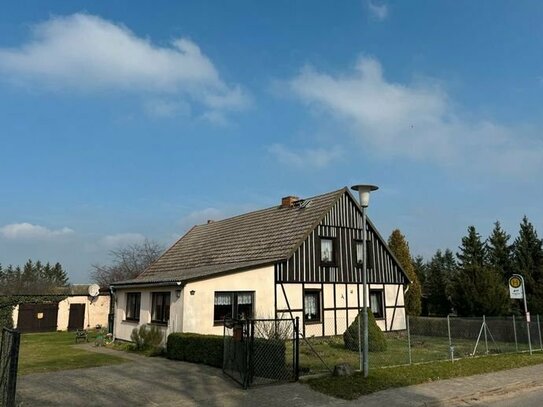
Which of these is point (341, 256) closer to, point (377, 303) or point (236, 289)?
point (377, 303)

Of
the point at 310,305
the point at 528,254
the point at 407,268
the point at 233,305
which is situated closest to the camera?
the point at 233,305

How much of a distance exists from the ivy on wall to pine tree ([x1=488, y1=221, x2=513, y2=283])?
36555mm

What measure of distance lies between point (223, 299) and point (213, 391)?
790 cm

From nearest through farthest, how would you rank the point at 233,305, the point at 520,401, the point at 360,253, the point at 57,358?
the point at 520,401
the point at 57,358
the point at 233,305
the point at 360,253

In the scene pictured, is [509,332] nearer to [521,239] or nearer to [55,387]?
[55,387]

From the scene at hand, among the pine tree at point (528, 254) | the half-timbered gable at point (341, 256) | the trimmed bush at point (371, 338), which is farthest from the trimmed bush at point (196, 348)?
the pine tree at point (528, 254)

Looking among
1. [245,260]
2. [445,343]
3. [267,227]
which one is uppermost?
[267,227]

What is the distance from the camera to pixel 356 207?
2470 centimetres

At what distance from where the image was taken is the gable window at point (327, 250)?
22577mm

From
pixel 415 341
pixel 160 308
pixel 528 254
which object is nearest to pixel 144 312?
pixel 160 308

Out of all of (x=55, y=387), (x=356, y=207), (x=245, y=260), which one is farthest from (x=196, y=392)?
(x=356, y=207)

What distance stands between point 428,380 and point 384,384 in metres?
1.53

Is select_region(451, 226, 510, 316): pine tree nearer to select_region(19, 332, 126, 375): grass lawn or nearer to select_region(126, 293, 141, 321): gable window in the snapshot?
select_region(126, 293, 141, 321): gable window

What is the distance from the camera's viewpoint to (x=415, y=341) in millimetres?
22469
